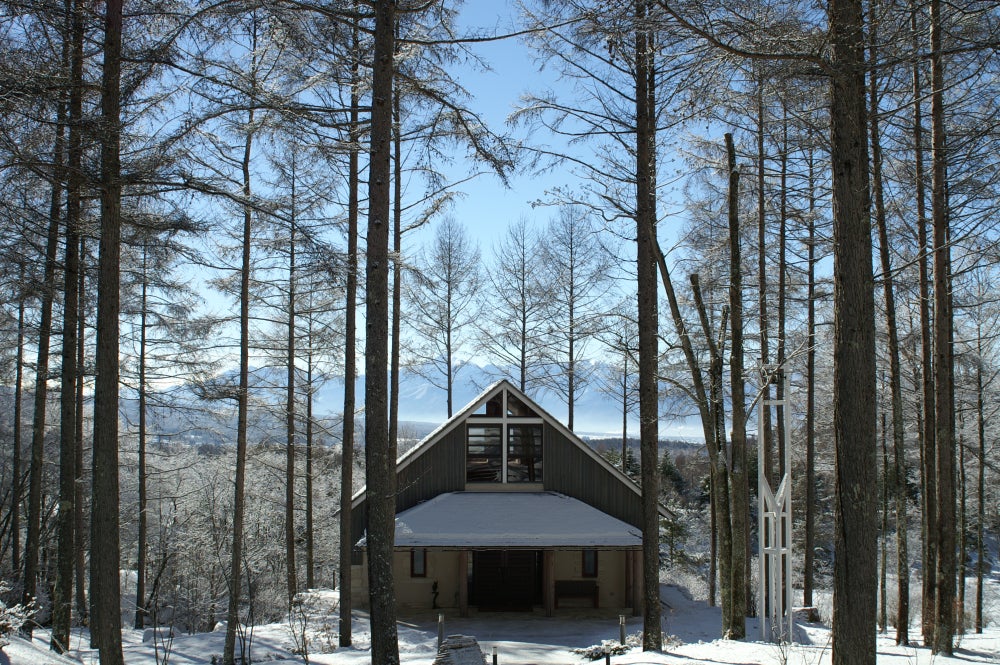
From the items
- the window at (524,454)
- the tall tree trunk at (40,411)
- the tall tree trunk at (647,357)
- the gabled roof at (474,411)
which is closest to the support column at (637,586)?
the gabled roof at (474,411)

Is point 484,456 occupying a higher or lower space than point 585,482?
higher

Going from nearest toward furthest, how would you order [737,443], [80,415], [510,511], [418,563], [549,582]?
[737,443], [80,415], [549,582], [510,511], [418,563]

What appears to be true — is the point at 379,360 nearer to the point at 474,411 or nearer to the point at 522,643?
the point at 522,643

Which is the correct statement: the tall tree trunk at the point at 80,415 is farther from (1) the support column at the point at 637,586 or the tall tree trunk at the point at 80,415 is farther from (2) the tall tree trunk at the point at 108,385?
(1) the support column at the point at 637,586

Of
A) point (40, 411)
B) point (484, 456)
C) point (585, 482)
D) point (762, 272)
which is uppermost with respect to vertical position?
point (762, 272)

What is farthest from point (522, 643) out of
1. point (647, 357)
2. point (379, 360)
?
point (379, 360)

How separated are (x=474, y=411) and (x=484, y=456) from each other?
A: 134 centimetres

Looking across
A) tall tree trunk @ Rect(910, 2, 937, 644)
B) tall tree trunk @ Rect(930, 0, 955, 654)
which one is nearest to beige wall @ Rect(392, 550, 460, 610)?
tall tree trunk @ Rect(910, 2, 937, 644)

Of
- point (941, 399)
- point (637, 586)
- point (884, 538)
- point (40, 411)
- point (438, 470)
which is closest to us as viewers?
point (941, 399)

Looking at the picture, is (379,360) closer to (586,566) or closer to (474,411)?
(474,411)

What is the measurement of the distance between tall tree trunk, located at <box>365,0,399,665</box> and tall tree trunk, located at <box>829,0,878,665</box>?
14.9ft

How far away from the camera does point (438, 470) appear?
19609mm

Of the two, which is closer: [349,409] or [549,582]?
[349,409]

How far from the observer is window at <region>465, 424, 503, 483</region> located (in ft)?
64.7
